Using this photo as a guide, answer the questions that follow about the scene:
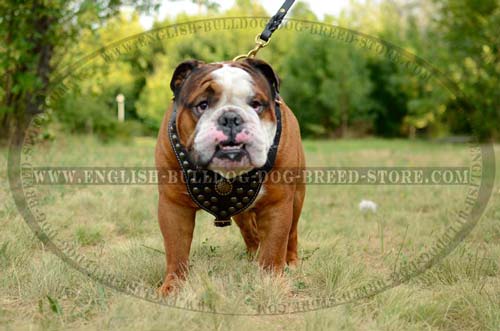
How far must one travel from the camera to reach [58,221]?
4566 millimetres

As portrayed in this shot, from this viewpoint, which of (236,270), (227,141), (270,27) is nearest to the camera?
(227,141)

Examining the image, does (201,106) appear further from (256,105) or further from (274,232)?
(274,232)

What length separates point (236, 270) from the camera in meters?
3.18

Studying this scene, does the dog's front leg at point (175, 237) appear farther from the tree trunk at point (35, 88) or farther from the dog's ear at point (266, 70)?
the tree trunk at point (35, 88)

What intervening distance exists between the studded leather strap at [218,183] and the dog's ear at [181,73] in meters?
0.12

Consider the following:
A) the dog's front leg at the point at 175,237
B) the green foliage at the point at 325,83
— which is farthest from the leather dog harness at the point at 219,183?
the green foliage at the point at 325,83

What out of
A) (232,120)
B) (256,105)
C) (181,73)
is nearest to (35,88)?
(181,73)

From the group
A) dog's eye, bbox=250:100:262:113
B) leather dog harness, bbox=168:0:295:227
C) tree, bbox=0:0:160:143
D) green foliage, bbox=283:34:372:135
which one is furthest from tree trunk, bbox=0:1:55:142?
green foliage, bbox=283:34:372:135

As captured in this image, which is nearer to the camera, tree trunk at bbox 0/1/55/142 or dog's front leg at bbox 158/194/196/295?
dog's front leg at bbox 158/194/196/295

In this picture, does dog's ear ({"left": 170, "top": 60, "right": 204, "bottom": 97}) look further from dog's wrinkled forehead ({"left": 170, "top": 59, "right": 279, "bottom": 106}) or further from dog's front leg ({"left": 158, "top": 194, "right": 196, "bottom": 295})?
dog's front leg ({"left": 158, "top": 194, "right": 196, "bottom": 295})

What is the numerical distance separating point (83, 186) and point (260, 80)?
3821mm

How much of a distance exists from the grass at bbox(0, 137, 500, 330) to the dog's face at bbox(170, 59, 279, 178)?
26.2 inches

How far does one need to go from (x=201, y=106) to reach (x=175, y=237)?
74 centimetres

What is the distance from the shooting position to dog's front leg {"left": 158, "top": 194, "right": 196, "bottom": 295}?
2.94 metres
